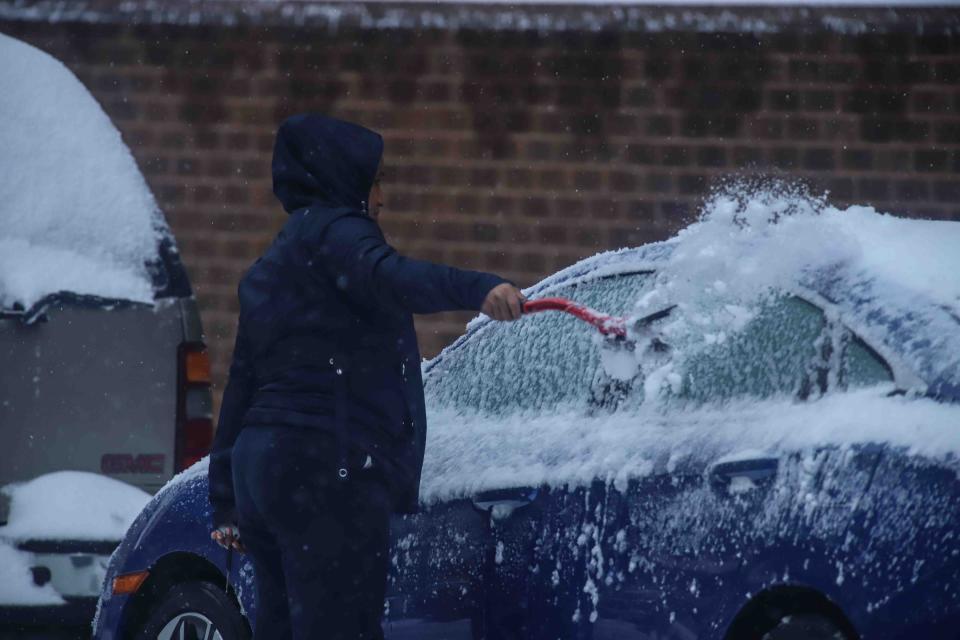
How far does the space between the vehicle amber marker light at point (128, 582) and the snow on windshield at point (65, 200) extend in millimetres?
1344

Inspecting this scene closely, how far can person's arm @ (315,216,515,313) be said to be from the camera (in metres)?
4.14

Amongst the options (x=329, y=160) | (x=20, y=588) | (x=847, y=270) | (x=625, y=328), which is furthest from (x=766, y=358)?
(x=20, y=588)

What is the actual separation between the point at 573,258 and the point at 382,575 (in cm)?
566

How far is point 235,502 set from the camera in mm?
4594

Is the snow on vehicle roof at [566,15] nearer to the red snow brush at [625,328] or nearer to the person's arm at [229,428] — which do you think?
the red snow brush at [625,328]

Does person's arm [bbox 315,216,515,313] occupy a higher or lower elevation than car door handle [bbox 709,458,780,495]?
higher

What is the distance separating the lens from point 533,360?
5.34m

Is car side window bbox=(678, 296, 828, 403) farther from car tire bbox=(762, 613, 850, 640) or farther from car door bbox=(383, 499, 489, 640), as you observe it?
car door bbox=(383, 499, 489, 640)

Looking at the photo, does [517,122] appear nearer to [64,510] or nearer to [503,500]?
[64,510]

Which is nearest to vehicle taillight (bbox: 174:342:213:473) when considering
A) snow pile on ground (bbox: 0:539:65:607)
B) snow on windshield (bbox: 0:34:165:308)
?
snow on windshield (bbox: 0:34:165:308)

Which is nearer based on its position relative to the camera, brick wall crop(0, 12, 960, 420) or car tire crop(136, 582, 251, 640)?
car tire crop(136, 582, 251, 640)

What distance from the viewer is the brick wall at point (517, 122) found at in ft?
31.8

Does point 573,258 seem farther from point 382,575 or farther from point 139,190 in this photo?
point 382,575

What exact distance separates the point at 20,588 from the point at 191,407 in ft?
3.06
